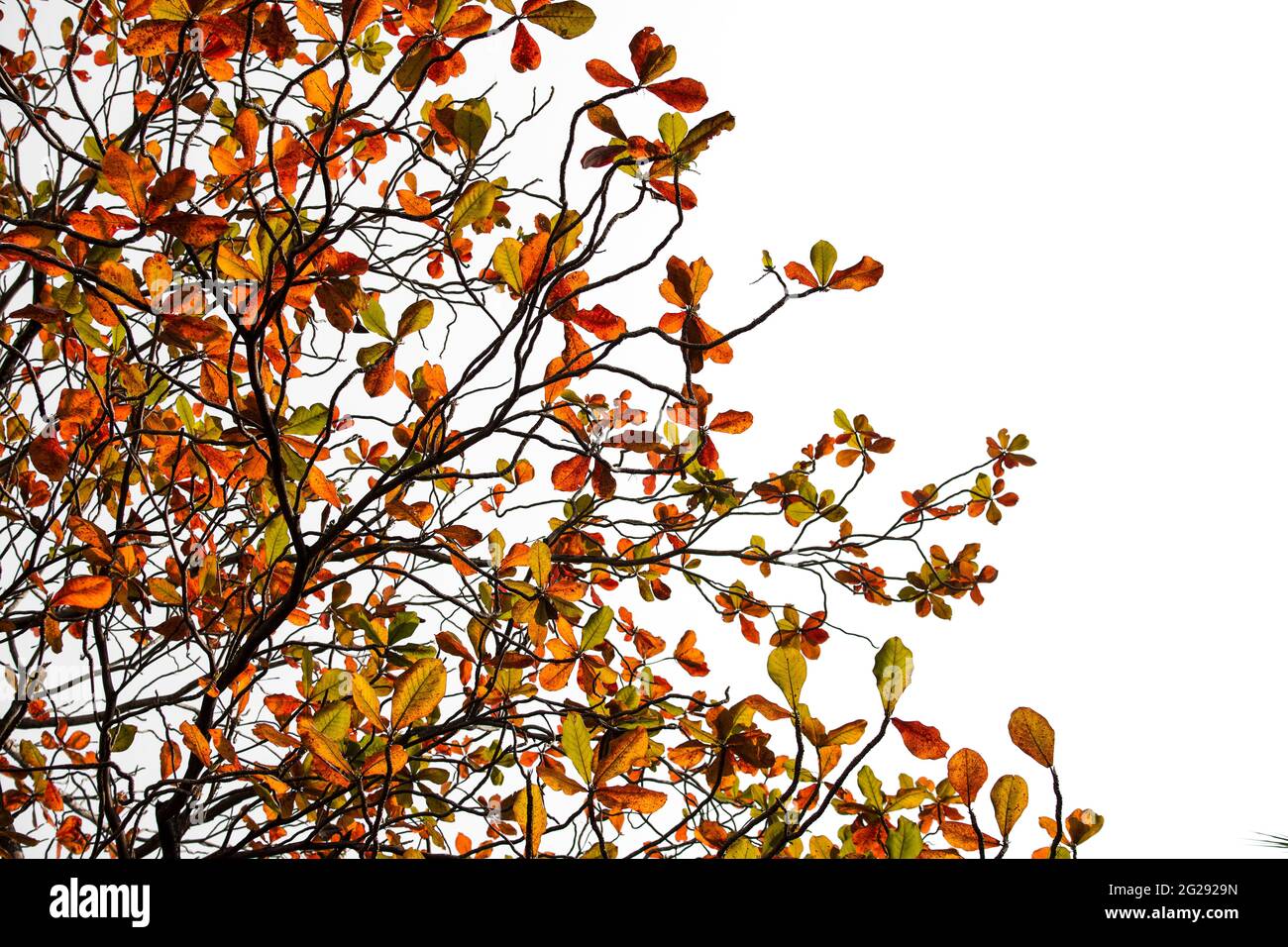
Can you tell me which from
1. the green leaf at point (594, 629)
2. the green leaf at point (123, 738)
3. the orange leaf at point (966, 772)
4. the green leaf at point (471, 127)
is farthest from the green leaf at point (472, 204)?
the green leaf at point (123, 738)

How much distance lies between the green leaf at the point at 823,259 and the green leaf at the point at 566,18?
1.27ft

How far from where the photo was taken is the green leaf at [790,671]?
0.82m

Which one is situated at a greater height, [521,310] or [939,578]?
[521,310]

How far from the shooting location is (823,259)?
1.02m

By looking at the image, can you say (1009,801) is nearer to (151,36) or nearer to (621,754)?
(621,754)

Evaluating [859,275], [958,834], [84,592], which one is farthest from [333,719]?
[859,275]

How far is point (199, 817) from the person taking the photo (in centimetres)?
155

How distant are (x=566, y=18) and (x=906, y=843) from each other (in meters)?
1.09
